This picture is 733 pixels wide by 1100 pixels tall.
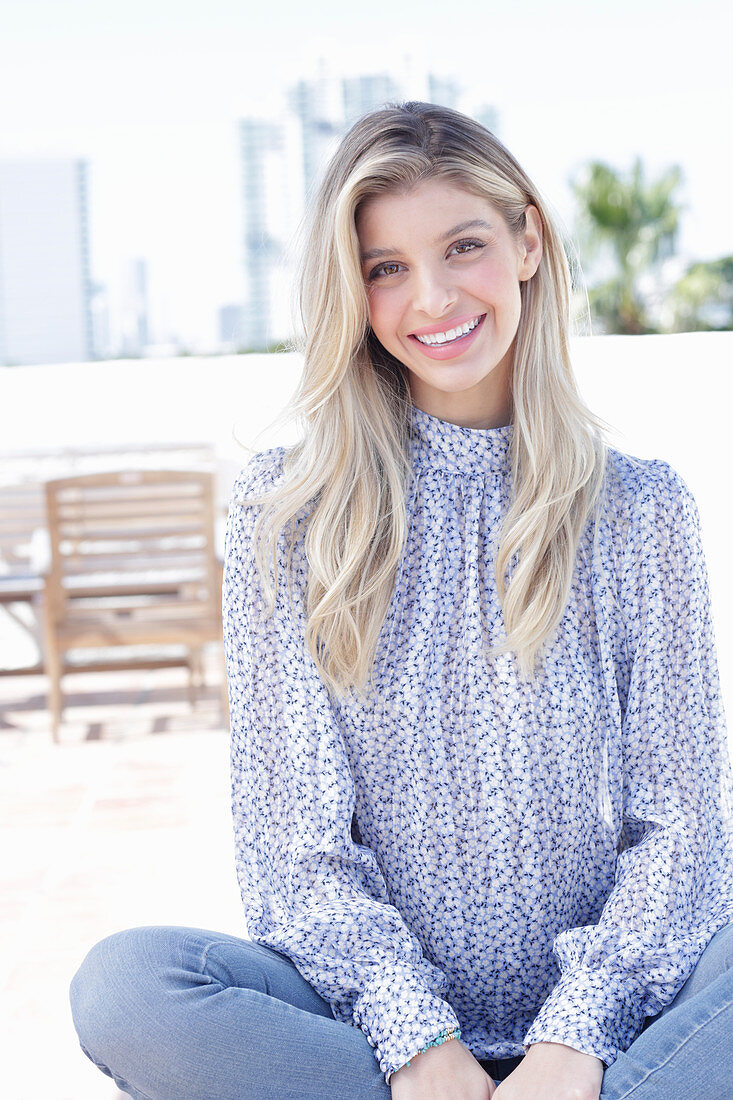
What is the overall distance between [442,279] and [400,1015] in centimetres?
84

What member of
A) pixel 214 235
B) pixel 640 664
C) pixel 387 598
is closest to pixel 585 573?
pixel 640 664

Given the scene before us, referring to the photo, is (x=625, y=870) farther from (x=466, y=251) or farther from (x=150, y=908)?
(x=150, y=908)

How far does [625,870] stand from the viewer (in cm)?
132

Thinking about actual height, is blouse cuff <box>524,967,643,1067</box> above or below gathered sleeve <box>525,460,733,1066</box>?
below

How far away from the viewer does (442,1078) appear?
1139 millimetres

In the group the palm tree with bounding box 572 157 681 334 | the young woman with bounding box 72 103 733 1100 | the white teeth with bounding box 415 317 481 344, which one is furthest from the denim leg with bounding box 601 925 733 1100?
the palm tree with bounding box 572 157 681 334

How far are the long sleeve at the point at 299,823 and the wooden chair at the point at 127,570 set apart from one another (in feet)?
8.95

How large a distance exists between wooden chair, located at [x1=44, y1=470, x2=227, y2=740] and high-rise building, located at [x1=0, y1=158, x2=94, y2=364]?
19597 mm

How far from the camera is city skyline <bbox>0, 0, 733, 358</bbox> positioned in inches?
848

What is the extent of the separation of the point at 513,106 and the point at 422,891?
27.0m

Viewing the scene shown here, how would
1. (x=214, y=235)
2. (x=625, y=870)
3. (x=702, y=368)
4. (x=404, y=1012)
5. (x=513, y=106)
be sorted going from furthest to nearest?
(x=214, y=235), (x=513, y=106), (x=702, y=368), (x=625, y=870), (x=404, y=1012)

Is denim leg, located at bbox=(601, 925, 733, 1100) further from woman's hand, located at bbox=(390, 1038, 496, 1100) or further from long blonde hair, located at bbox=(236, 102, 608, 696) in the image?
long blonde hair, located at bbox=(236, 102, 608, 696)

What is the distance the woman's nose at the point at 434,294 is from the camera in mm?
1363

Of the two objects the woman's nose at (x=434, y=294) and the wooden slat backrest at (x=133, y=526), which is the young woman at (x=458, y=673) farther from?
the wooden slat backrest at (x=133, y=526)
